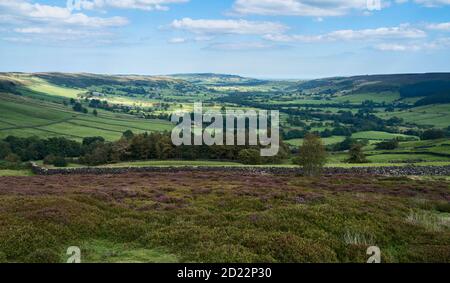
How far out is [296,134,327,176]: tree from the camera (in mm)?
59634

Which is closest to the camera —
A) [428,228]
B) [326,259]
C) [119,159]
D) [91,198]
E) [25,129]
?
[326,259]

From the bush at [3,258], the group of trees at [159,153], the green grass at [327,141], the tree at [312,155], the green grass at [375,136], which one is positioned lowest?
the green grass at [327,141]

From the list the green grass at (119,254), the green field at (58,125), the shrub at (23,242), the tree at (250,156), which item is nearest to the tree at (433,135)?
the tree at (250,156)

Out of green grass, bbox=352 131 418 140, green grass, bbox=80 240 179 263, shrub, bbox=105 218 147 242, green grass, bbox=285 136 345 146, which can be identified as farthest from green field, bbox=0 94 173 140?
green grass, bbox=80 240 179 263

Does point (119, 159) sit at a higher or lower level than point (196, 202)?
lower

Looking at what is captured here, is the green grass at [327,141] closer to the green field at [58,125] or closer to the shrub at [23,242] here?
the green field at [58,125]

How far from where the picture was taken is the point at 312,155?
60.4 metres

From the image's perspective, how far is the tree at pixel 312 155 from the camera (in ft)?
196

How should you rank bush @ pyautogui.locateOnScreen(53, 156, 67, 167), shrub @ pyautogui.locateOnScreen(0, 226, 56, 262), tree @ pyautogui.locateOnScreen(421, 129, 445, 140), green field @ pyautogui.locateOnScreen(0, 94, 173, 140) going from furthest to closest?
green field @ pyautogui.locateOnScreen(0, 94, 173, 140) < tree @ pyautogui.locateOnScreen(421, 129, 445, 140) < bush @ pyautogui.locateOnScreen(53, 156, 67, 167) < shrub @ pyautogui.locateOnScreen(0, 226, 56, 262)

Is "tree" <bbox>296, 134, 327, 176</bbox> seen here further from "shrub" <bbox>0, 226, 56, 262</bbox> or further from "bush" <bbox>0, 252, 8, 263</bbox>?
"bush" <bbox>0, 252, 8, 263</bbox>

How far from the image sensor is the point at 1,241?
15.8 metres
